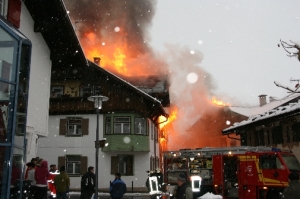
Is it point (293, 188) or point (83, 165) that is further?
point (83, 165)

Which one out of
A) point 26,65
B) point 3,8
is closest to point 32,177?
point 26,65

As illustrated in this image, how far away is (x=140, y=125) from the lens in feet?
Result: 93.5

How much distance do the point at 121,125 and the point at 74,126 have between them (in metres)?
3.59

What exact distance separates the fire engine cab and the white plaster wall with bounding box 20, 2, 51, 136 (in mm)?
5705

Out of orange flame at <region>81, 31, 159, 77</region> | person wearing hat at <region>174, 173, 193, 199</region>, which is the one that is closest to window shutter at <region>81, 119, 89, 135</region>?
orange flame at <region>81, 31, 159, 77</region>

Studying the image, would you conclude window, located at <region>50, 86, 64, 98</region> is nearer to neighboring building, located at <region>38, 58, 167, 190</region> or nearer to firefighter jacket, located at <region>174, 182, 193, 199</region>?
neighboring building, located at <region>38, 58, 167, 190</region>

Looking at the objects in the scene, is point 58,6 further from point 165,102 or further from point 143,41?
point 143,41

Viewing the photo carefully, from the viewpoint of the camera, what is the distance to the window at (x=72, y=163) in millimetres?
28031

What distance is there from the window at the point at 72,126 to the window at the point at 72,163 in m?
1.69

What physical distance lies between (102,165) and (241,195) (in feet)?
49.2

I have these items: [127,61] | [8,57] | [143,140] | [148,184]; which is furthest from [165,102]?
[8,57]

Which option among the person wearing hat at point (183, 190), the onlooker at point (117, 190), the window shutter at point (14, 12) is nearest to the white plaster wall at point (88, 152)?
the onlooker at point (117, 190)

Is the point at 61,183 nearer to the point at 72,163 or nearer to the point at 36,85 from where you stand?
the point at 36,85

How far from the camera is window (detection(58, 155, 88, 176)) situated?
2803cm
